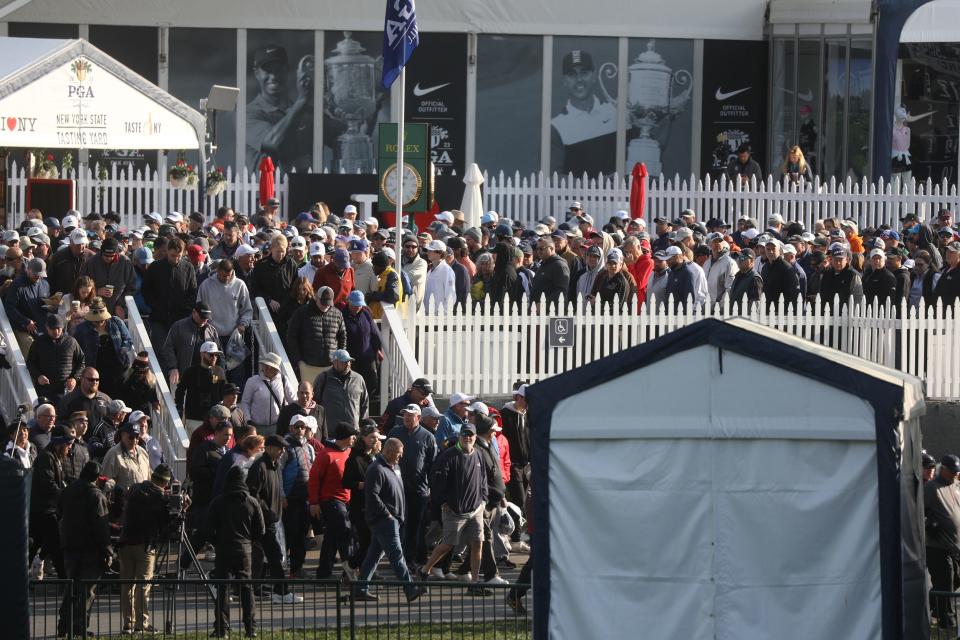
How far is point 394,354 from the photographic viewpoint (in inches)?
772

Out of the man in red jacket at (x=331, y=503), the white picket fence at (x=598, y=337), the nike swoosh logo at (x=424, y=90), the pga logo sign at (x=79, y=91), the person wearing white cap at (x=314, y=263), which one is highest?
the nike swoosh logo at (x=424, y=90)

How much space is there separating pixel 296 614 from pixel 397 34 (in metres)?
9.24

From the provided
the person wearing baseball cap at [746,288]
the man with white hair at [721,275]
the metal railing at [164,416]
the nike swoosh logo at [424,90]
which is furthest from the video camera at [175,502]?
the nike swoosh logo at [424,90]

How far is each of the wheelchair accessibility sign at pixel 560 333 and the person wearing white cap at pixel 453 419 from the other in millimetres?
3146

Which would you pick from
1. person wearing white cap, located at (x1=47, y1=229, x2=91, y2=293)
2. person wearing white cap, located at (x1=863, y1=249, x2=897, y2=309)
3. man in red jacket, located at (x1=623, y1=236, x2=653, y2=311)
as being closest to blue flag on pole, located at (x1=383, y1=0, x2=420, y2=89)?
man in red jacket, located at (x1=623, y1=236, x2=653, y2=311)

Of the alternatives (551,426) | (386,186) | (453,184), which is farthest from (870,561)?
(453,184)

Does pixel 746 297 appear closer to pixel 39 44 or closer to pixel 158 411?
pixel 158 411

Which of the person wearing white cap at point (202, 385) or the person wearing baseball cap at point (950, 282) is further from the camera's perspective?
the person wearing baseball cap at point (950, 282)

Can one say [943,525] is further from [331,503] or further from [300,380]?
[300,380]

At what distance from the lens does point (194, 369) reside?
1750cm

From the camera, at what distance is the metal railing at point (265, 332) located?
1884 centimetres

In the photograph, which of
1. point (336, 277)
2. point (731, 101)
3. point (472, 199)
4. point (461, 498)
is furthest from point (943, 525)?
point (731, 101)

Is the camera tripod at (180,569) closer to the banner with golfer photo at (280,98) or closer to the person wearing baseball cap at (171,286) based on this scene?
the person wearing baseball cap at (171,286)

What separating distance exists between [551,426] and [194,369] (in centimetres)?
720
